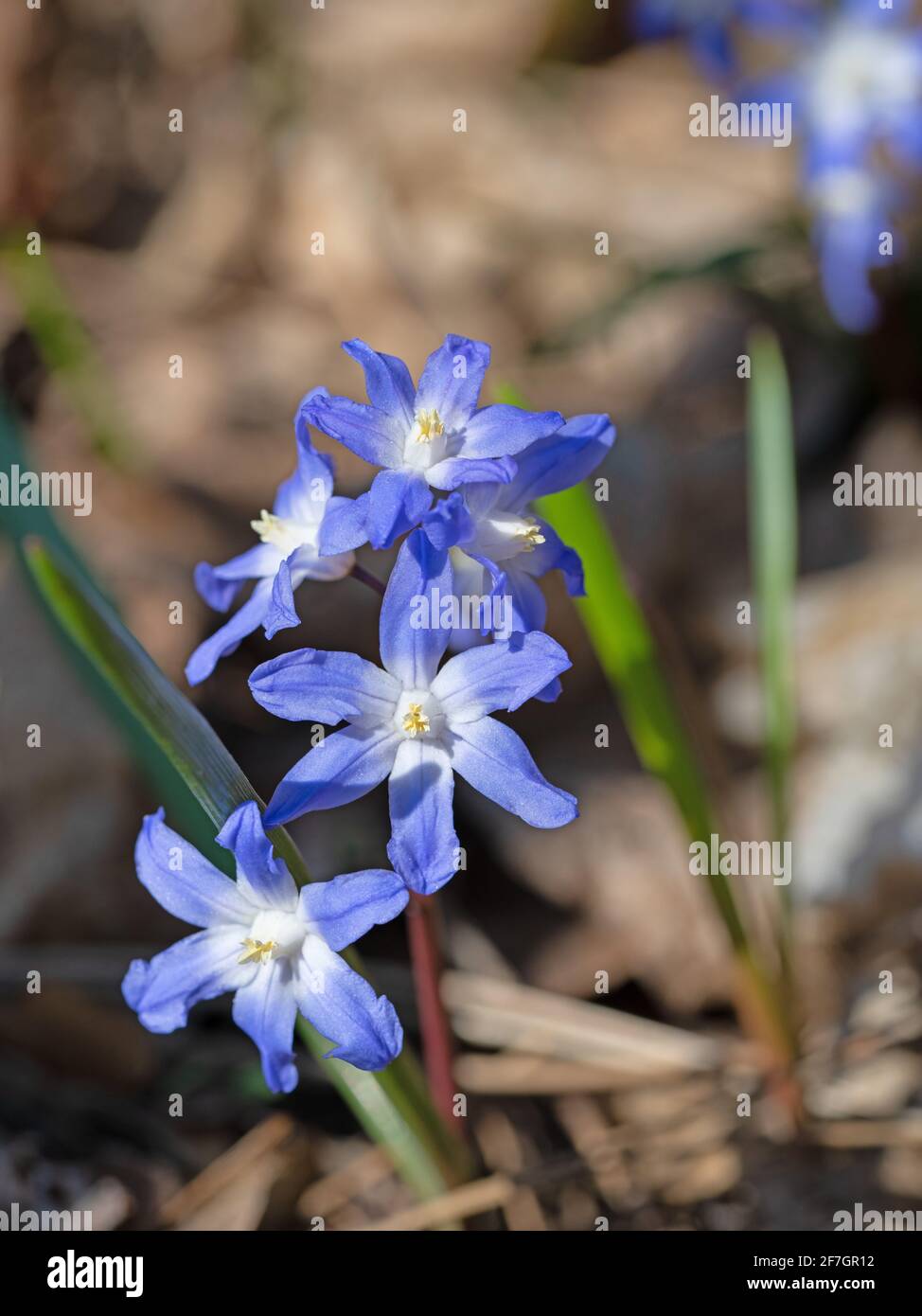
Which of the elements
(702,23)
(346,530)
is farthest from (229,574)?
(702,23)

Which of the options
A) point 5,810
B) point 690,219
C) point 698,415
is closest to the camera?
point 5,810

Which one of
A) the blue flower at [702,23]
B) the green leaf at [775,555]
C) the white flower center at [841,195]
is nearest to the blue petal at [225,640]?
the green leaf at [775,555]

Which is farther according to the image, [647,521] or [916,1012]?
[647,521]

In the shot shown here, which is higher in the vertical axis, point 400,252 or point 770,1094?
point 400,252

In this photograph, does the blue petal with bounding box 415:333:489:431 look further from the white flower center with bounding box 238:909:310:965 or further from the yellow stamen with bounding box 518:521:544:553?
the white flower center with bounding box 238:909:310:965

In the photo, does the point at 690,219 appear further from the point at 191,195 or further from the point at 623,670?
the point at 623,670
